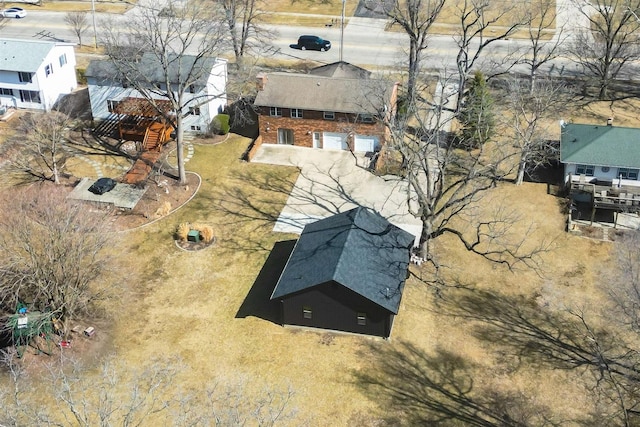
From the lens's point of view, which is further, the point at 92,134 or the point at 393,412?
the point at 92,134

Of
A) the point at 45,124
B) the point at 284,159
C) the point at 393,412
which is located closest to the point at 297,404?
the point at 393,412

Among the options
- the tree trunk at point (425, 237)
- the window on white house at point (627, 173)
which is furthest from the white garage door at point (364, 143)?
the window on white house at point (627, 173)

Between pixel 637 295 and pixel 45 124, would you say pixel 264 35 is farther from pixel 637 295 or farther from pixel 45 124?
pixel 637 295

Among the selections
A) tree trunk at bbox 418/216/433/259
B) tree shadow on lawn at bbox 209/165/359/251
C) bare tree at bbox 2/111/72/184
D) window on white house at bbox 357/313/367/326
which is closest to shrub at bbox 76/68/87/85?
bare tree at bbox 2/111/72/184

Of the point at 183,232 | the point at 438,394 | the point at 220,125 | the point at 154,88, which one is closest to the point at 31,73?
the point at 154,88

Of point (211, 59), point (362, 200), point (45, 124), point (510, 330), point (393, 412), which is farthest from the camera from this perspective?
point (211, 59)
